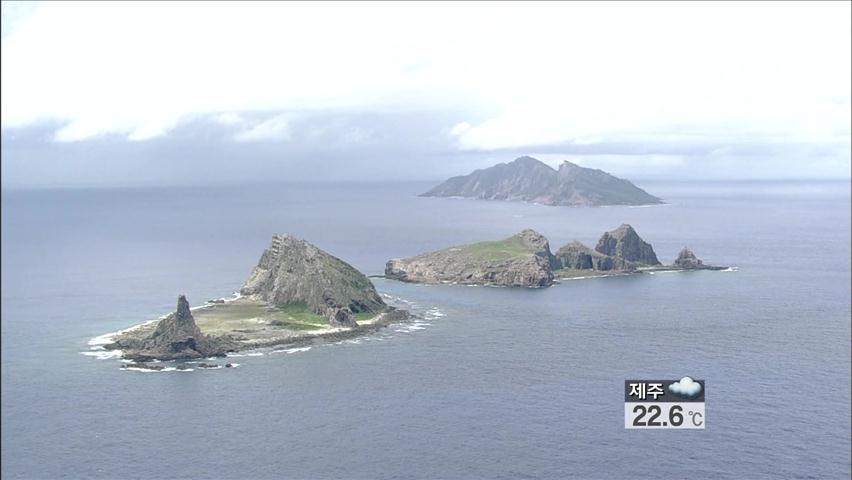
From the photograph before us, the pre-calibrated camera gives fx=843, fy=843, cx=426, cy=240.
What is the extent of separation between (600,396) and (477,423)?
22.8 meters

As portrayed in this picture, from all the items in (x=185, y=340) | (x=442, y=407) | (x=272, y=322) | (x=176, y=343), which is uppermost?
(x=272, y=322)

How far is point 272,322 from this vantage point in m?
183

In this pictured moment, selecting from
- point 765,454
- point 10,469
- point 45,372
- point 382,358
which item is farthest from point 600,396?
point 45,372

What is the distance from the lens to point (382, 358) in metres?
157

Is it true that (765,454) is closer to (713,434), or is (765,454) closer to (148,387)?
(713,434)
